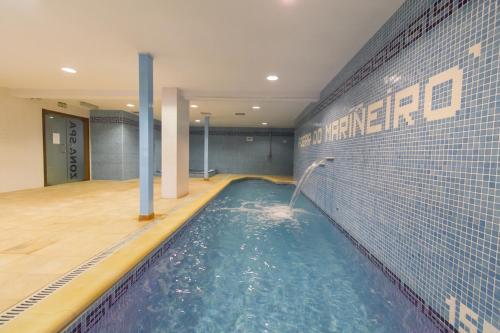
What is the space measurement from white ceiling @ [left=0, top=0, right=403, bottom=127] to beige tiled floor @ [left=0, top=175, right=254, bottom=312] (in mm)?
2556

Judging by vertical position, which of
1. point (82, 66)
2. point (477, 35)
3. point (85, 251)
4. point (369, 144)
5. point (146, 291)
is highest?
point (82, 66)

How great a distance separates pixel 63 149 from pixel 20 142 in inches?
62.9

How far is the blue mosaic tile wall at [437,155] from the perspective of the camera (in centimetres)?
147

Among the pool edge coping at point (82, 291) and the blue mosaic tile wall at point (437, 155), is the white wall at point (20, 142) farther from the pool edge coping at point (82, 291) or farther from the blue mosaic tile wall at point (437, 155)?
the blue mosaic tile wall at point (437, 155)

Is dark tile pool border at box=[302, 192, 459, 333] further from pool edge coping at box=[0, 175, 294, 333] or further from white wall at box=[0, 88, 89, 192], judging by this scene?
white wall at box=[0, 88, 89, 192]

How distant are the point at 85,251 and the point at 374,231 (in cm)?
325

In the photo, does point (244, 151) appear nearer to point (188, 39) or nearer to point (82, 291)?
point (188, 39)

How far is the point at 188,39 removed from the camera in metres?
3.21

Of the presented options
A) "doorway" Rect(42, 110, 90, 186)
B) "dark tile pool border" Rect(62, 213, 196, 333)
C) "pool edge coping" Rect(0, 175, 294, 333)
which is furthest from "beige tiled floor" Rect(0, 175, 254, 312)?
"doorway" Rect(42, 110, 90, 186)

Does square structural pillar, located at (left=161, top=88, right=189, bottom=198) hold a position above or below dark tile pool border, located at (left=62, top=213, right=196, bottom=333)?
above

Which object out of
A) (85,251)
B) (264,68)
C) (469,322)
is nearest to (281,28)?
(264,68)

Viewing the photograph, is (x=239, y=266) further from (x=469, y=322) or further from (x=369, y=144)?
(x=369, y=144)

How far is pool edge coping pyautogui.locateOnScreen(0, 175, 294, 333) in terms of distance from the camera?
1.45 m

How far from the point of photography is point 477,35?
1.57 meters
